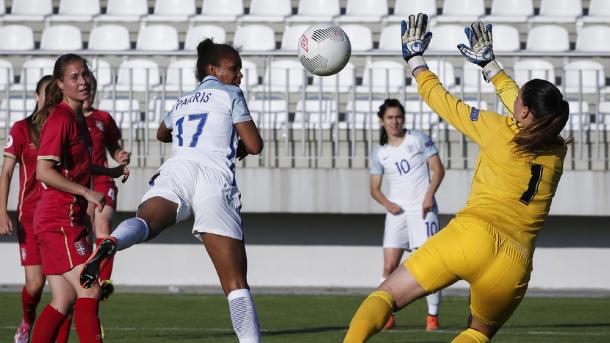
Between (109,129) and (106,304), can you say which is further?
(106,304)

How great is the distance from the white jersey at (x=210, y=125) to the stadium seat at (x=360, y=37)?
→ 11849 millimetres

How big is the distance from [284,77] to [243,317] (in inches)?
418

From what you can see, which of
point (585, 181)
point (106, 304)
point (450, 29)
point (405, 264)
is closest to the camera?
point (405, 264)

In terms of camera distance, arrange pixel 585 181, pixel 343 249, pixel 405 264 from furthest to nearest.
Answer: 1. pixel 343 249
2. pixel 585 181
3. pixel 405 264

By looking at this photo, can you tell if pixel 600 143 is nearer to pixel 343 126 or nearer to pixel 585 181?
pixel 585 181

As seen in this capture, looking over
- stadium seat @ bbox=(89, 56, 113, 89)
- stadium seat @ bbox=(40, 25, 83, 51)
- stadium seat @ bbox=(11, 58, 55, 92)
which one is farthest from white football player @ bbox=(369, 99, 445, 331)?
stadium seat @ bbox=(40, 25, 83, 51)

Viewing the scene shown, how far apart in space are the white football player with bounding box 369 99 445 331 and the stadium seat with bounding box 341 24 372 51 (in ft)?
22.6

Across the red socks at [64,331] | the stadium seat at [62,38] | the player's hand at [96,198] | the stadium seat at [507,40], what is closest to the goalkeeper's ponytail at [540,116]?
the player's hand at [96,198]

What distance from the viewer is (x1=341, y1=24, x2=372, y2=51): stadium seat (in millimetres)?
18500

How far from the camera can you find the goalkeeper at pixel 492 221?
5.77 meters

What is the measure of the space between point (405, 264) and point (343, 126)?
9826mm

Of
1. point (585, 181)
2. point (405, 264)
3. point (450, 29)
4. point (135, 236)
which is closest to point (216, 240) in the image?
point (135, 236)

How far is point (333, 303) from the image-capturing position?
528 inches

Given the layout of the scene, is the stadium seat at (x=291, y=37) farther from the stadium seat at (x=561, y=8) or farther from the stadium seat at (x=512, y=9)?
the stadium seat at (x=561, y=8)
